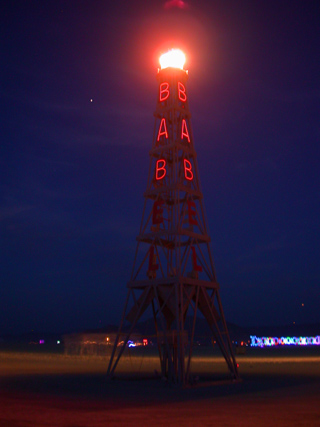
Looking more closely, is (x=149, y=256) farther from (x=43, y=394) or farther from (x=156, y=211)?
(x=43, y=394)

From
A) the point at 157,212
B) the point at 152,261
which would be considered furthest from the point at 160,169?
the point at 152,261

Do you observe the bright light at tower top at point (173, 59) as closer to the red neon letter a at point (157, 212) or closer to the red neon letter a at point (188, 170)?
the red neon letter a at point (188, 170)

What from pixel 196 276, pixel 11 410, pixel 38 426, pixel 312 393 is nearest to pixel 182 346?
pixel 196 276

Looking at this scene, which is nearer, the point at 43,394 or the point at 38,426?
the point at 38,426

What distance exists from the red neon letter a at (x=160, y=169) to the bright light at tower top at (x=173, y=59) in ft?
27.5

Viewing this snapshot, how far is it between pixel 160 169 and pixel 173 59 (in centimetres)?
976

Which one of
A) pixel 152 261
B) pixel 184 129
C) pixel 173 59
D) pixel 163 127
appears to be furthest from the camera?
pixel 173 59

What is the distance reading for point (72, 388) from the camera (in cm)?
3034

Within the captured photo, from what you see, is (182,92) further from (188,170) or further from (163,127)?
(188,170)

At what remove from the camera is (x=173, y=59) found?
39969 millimetres

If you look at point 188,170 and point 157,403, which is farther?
point 188,170

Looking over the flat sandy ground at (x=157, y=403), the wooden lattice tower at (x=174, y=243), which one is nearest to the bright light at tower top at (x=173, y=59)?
the wooden lattice tower at (x=174, y=243)

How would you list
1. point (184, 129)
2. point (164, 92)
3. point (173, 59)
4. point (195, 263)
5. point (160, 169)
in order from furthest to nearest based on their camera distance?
point (173, 59) → point (164, 92) → point (184, 129) → point (160, 169) → point (195, 263)

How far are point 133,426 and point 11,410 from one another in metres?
6.88
